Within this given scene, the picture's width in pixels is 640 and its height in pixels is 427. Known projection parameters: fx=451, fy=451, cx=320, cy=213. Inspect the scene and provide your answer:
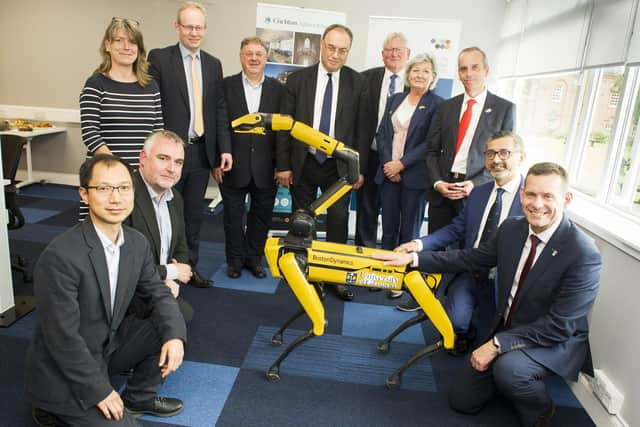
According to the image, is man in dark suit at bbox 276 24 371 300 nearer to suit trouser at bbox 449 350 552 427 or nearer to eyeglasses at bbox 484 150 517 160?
eyeglasses at bbox 484 150 517 160

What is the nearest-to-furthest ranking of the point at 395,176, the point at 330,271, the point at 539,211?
the point at 539,211 → the point at 330,271 → the point at 395,176

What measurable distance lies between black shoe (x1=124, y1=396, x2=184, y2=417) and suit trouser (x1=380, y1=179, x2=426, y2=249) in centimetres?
183

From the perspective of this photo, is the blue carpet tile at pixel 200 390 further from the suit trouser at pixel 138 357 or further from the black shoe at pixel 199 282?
the black shoe at pixel 199 282

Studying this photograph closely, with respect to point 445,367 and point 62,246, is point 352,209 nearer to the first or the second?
point 445,367

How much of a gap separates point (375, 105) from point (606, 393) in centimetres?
223

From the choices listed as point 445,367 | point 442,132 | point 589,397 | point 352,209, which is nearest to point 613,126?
point 442,132

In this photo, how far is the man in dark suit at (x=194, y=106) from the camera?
9.23ft

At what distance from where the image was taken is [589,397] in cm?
218

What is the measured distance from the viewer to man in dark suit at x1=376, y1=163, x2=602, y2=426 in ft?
6.06

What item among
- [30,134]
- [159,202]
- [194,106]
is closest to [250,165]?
[194,106]

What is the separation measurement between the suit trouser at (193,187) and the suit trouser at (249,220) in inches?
7.1

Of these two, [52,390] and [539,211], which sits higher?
[539,211]

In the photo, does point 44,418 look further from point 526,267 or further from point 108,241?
point 526,267

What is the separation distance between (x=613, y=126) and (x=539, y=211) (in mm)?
1389
